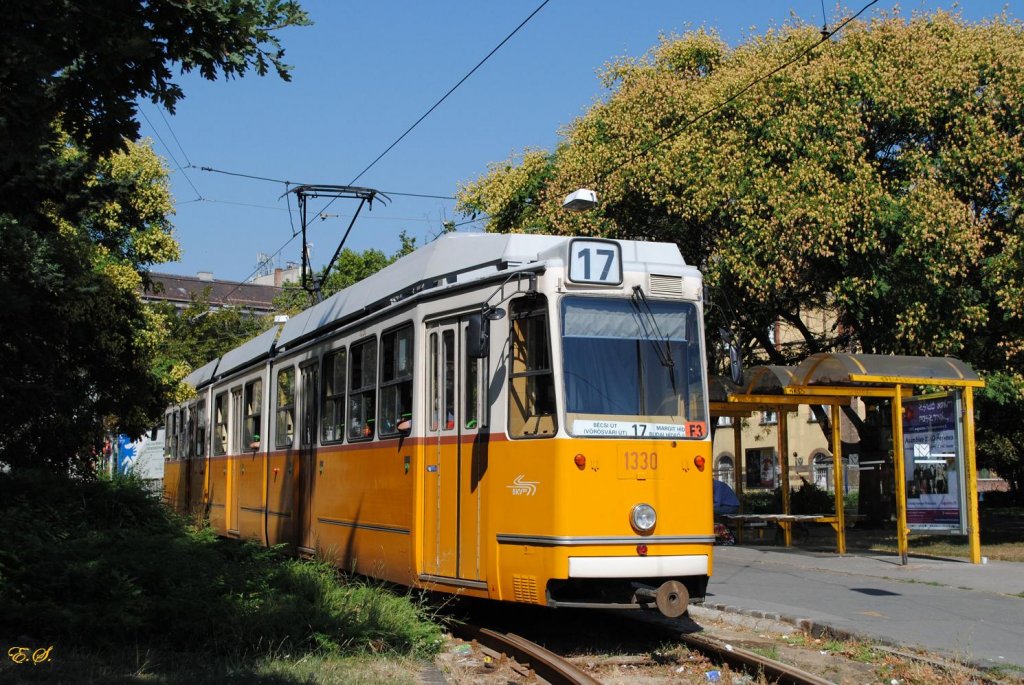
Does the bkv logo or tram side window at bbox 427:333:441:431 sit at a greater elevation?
tram side window at bbox 427:333:441:431

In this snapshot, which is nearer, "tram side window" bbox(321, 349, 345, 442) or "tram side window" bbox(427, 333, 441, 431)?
"tram side window" bbox(427, 333, 441, 431)

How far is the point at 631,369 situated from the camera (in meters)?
9.47

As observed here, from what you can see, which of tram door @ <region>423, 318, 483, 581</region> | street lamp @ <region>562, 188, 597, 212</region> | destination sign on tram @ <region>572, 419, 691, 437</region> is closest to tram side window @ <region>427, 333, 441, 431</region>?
tram door @ <region>423, 318, 483, 581</region>

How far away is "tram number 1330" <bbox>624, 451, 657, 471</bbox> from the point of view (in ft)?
30.4

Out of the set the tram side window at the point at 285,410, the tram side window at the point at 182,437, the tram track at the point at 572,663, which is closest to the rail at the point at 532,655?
the tram track at the point at 572,663

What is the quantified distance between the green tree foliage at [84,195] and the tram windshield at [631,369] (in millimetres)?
3220

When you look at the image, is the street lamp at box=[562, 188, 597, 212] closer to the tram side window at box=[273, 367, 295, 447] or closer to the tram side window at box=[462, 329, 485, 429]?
the tram side window at box=[462, 329, 485, 429]

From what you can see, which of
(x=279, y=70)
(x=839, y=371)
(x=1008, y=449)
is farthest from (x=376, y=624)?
(x=1008, y=449)

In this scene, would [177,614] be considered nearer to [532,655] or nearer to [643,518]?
[532,655]

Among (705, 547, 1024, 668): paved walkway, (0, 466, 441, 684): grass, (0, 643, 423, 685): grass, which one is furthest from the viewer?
(705, 547, 1024, 668): paved walkway

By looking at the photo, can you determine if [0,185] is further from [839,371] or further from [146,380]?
[839,371]

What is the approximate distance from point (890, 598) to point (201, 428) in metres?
14.0

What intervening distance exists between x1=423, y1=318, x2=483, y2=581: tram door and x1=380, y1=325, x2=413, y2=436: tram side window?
354 millimetres

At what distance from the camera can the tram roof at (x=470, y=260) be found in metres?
10.0
